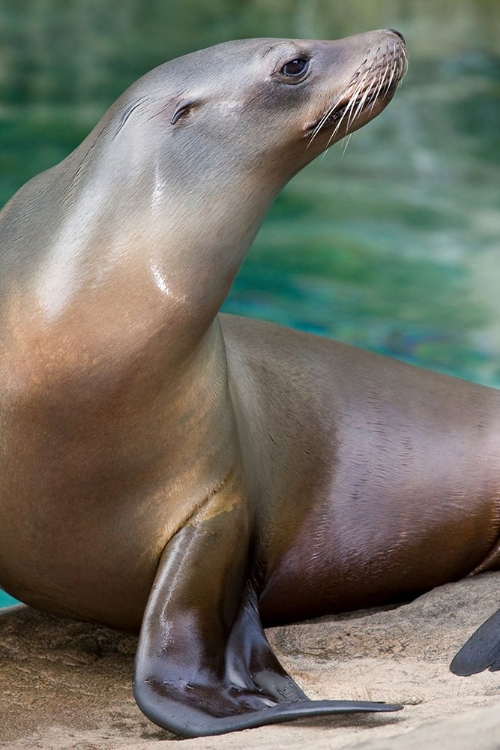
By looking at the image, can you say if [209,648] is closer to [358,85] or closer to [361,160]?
[358,85]

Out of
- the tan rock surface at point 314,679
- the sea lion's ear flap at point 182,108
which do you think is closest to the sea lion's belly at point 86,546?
the tan rock surface at point 314,679

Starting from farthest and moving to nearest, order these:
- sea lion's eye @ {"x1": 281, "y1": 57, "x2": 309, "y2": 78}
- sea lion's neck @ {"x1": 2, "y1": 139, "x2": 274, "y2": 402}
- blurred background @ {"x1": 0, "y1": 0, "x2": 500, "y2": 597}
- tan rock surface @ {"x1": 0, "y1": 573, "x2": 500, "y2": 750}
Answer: blurred background @ {"x1": 0, "y1": 0, "x2": 500, "y2": 597}, sea lion's eye @ {"x1": 281, "y1": 57, "x2": 309, "y2": 78}, sea lion's neck @ {"x1": 2, "y1": 139, "x2": 274, "y2": 402}, tan rock surface @ {"x1": 0, "y1": 573, "x2": 500, "y2": 750}

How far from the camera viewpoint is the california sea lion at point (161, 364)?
3203 mm

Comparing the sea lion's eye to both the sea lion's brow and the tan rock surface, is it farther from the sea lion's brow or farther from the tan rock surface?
the tan rock surface

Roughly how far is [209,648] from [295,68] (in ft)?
5.37

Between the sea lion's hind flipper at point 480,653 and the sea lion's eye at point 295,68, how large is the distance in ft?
5.41

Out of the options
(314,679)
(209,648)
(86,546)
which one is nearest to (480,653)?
(314,679)

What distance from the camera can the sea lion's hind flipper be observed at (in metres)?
3.22

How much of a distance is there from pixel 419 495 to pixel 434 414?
348 millimetres

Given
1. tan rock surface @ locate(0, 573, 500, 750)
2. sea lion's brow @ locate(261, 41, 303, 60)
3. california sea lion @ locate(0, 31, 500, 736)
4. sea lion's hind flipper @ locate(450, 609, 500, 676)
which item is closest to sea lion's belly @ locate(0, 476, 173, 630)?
california sea lion @ locate(0, 31, 500, 736)

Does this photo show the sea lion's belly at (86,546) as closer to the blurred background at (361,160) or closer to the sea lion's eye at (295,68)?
the sea lion's eye at (295,68)

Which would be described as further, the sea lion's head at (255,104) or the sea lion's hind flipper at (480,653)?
the sea lion's head at (255,104)

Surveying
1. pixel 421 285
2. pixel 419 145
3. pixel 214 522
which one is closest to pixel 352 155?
pixel 419 145

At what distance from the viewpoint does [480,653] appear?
3.29 meters
